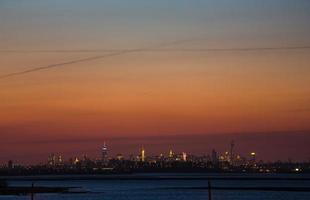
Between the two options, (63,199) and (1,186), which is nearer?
(63,199)

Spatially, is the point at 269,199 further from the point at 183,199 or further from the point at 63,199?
the point at 63,199

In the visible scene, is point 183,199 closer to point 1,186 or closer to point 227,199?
point 227,199

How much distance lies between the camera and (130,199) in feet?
284

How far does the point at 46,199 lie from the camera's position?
85688 millimetres

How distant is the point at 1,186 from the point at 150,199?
36436 mm

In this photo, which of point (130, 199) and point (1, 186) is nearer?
point (130, 199)

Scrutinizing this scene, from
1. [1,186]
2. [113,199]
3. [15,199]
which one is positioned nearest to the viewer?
[15,199]

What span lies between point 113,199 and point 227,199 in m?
13.8

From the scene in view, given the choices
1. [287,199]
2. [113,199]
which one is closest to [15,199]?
[113,199]

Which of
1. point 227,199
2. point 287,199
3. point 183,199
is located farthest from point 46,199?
point 287,199

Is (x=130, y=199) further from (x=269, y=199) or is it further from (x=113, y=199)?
(x=269, y=199)

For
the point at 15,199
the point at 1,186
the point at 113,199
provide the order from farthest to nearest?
the point at 1,186
the point at 113,199
the point at 15,199

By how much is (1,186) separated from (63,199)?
1188 inches

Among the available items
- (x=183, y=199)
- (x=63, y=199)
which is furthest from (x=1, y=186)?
(x=183, y=199)
